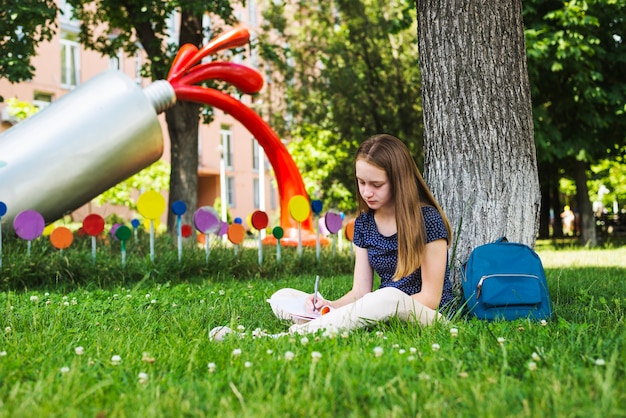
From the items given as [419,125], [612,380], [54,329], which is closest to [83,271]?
[54,329]

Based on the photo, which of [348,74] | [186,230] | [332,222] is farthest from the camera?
[348,74]

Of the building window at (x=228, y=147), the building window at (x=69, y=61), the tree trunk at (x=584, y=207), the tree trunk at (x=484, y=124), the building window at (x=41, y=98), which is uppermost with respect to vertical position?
the building window at (x=69, y=61)

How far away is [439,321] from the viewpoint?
3.21m

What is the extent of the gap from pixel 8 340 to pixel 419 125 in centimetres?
1487

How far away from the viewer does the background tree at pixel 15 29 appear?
8.98 m

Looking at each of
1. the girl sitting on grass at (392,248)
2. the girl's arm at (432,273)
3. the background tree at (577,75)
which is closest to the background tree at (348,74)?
the background tree at (577,75)

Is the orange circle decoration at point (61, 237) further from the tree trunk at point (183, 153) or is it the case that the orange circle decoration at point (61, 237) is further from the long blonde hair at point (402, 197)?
the tree trunk at point (183, 153)

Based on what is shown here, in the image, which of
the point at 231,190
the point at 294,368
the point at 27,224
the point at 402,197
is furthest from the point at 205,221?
the point at 231,190

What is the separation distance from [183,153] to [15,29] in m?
2.93

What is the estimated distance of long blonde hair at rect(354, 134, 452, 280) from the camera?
3.34 metres

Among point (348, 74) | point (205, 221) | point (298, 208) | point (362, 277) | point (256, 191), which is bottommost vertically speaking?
point (256, 191)

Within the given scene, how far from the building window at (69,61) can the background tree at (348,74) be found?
10546mm

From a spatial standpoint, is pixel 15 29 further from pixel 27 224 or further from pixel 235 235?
pixel 235 235

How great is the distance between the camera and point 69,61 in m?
25.4
